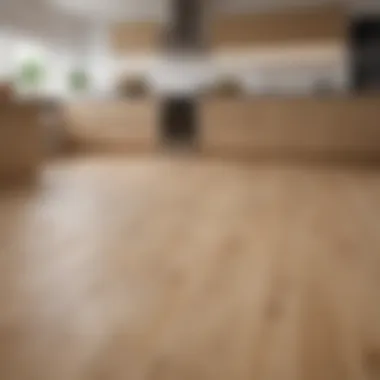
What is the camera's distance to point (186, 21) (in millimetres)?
7828

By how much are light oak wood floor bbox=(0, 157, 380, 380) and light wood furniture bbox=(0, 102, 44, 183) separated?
38.0 inches

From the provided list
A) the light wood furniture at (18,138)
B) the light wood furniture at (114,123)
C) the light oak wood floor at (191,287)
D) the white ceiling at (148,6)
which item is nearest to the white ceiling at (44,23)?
the white ceiling at (148,6)

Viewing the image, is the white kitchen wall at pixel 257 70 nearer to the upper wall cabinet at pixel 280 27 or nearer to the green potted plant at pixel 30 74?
the upper wall cabinet at pixel 280 27

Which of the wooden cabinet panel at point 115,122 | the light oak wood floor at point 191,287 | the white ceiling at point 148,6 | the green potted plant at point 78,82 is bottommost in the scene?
the light oak wood floor at point 191,287

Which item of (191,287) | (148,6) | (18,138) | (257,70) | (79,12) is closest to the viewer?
(191,287)

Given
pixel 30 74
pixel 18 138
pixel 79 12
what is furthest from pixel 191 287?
pixel 79 12

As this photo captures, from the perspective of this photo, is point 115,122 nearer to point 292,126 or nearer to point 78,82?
point 78,82

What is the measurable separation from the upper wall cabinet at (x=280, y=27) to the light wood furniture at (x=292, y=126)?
128 centimetres

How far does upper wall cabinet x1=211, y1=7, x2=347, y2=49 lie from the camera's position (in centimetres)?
748

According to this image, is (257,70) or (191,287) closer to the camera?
(191,287)

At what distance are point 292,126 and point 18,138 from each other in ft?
10.7

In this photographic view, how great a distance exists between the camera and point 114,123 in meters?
7.43

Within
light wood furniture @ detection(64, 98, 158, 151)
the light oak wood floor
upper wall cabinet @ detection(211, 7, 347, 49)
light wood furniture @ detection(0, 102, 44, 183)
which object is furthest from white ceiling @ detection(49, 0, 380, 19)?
the light oak wood floor

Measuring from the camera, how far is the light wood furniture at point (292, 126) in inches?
253
